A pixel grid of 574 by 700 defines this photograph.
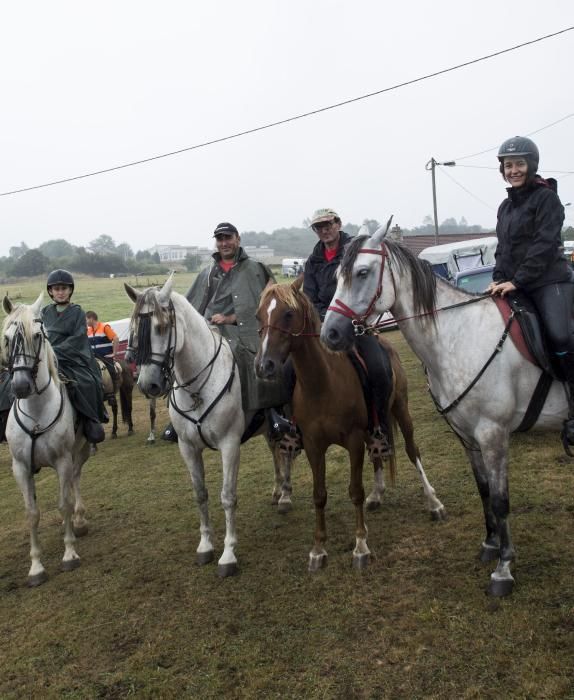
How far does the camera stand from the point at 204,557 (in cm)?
504

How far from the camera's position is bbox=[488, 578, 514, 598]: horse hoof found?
3.83m

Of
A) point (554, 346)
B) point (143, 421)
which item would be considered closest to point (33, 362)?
point (554, 346)

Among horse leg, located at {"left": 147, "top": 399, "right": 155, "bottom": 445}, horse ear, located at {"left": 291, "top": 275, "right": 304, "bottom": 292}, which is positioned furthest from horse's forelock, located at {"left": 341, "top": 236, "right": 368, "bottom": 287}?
horse leg, located at {"left": 147, "top": 399, "right": 155, "bottom": 445}

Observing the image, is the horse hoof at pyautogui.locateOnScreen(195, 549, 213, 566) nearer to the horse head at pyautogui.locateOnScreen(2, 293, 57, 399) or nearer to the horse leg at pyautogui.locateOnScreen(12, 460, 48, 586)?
the horse leg at pyautogui.locateOnScreen(12, 460, 48, 586)

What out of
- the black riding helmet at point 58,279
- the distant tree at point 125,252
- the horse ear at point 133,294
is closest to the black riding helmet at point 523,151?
the horse ear at point 133,294

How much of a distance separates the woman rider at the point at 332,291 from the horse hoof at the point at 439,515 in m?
1.02

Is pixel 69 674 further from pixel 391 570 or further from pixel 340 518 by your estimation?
pixel 340 518

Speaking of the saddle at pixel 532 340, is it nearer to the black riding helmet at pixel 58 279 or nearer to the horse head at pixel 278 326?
the horse head at pixel 278 326

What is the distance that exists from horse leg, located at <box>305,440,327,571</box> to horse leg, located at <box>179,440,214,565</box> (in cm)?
103

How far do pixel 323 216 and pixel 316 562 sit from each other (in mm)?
2994

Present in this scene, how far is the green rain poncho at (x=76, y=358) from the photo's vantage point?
560 centimetres

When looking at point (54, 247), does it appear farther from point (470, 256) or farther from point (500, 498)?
point (500, 498)

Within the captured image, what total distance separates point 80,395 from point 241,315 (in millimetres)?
1854

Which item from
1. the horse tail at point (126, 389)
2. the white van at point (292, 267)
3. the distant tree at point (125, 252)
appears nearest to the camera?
the horse tail at point (126, 389)
